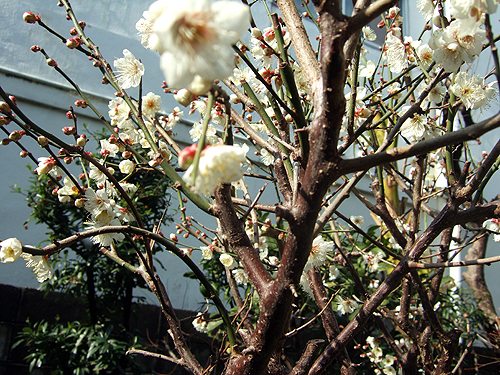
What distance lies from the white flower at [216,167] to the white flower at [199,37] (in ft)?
0.44

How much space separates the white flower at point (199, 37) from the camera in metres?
0.52

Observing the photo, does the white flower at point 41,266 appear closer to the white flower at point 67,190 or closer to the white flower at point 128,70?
the white flower at point 67,190

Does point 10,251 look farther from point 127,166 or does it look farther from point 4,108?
point 127,166

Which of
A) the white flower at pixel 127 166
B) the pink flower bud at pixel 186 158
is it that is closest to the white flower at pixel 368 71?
the white flower at pixel 127 166

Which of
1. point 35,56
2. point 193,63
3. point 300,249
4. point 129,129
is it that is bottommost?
point 300,249

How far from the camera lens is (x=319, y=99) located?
33.4 inches

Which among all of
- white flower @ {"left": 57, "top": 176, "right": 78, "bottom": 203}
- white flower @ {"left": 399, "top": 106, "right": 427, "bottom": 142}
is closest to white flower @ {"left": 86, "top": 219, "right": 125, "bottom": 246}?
white flower @ {"left": 57, "top": 176, "right": 78, "bottom": 203}

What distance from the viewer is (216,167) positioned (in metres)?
0.66

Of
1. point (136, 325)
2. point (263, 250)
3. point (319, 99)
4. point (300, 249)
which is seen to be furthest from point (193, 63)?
point (136, 325)

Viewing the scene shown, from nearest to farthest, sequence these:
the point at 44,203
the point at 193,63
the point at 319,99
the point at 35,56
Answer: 1. the point at 193,63
2. the point at 319,99
3. the point at 44,203
4. the point at 35,56

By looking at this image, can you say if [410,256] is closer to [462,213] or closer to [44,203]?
[462,213]

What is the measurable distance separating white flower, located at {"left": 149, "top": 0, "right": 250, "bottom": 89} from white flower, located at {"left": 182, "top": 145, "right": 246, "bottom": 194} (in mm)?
136

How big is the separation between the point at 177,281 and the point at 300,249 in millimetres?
2878

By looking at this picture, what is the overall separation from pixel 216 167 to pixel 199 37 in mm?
211
